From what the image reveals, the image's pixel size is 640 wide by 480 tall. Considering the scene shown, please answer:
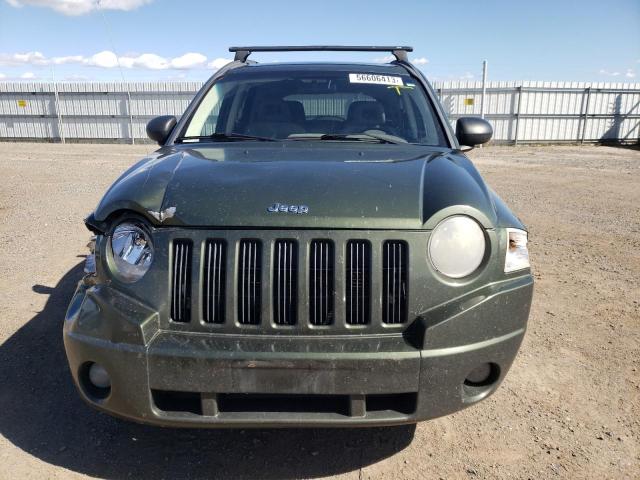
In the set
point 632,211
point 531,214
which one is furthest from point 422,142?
point 632,211

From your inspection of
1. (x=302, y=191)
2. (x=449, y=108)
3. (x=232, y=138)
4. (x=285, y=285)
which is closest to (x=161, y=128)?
(x=232, y=138)

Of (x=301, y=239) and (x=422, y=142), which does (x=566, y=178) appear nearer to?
(x=422, y=142)

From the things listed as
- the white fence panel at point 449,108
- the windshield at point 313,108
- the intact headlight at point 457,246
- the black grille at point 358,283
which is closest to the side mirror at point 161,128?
the windshield at point 313,108

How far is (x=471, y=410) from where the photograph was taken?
295 cm

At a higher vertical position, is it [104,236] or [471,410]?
[104,236]

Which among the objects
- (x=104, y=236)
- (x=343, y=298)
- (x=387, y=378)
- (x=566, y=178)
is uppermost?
(x=104, y=236)

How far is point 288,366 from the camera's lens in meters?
1.99

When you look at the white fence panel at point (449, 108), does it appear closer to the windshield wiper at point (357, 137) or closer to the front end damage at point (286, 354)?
the windshield wiper at point (357, 137)

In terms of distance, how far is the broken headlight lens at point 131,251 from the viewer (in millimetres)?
2135

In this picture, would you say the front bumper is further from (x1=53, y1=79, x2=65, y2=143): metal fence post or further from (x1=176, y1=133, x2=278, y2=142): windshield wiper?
(x1=53, y1=79, x2=65, y2=143): metal fence post

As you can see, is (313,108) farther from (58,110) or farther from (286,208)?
(58,110)

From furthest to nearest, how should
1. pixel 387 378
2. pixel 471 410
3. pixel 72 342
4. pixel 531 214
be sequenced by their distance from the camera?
1. pixel 531 214
2. pixel 471 410
3. pixel 72 342
4. pixel 387 378

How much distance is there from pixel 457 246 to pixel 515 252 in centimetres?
31

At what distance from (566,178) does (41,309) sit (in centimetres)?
1192
